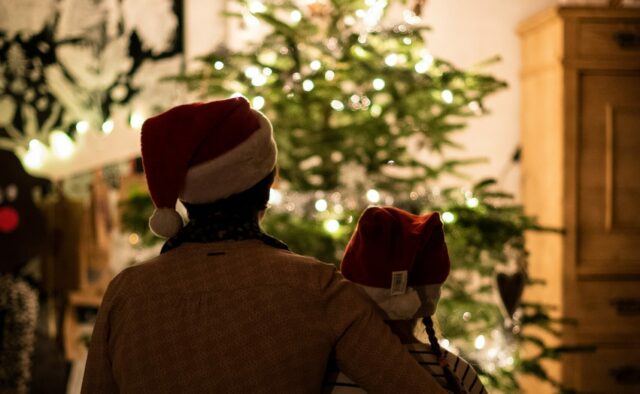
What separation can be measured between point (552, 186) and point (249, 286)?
91.8 inches

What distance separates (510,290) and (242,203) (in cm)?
152

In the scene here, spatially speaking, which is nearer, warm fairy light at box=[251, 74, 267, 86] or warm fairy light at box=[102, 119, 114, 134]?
warm fairy light at box=[251, 74, 267, 86]

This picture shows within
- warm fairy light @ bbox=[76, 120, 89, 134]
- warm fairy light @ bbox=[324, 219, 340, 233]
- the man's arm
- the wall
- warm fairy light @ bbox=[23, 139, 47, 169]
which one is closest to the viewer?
the man's arm

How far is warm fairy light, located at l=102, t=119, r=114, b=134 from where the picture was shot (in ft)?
11.3

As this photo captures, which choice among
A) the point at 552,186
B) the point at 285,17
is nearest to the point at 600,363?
the point at 552,186

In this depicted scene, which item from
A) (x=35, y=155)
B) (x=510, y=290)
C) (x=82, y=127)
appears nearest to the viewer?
(x=510, y=290)

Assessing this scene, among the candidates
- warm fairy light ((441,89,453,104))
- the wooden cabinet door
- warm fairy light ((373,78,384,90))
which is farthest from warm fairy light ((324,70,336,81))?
the wooden cabinet door

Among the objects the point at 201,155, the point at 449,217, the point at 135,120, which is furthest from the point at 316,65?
the point at 201,155

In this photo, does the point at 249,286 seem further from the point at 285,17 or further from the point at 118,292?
the point at 285,17

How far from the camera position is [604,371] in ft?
10.3

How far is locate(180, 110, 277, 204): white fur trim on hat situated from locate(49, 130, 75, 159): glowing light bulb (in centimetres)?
233

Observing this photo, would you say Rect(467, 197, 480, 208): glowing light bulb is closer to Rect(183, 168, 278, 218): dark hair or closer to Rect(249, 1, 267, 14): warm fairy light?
Rect(249, 1, 267, 14): warm fairy light

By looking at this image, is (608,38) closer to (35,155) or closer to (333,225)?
(333,225)

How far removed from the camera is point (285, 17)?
12.0 feet
